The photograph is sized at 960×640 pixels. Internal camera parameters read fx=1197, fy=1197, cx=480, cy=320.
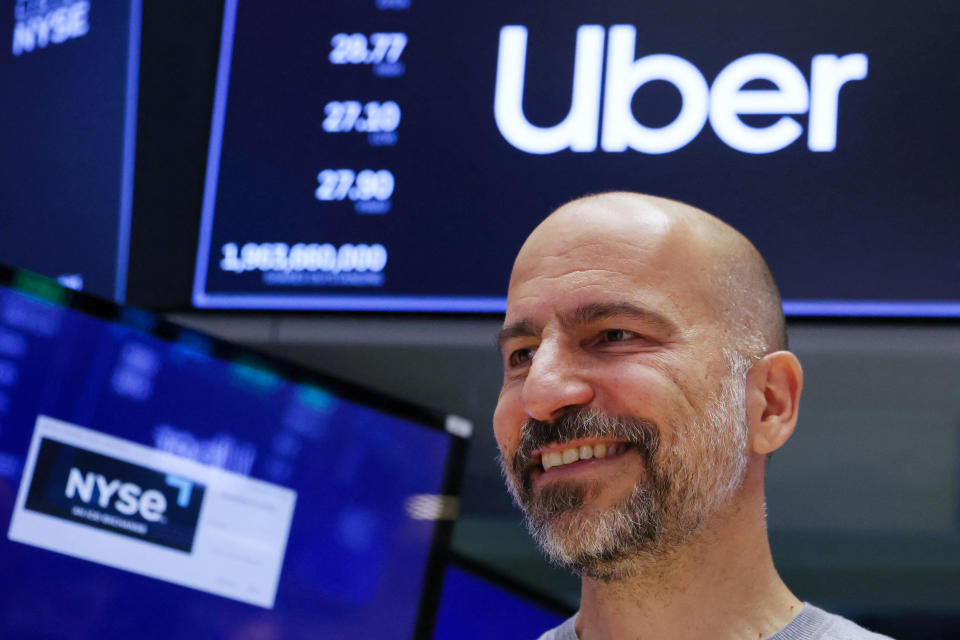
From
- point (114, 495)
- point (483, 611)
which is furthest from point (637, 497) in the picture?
point (483, 611)

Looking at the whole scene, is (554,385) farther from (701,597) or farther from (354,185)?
(354,185)

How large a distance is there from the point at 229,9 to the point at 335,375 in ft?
2.25

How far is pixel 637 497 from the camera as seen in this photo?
3.67 feet

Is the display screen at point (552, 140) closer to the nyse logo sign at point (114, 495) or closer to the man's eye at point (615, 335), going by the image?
the nyse logo sign at point (114, 495)

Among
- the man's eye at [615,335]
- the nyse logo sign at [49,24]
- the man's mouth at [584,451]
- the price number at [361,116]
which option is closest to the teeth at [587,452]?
the man's mouth at [584,451]

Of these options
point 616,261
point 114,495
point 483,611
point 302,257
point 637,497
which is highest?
point 302,257

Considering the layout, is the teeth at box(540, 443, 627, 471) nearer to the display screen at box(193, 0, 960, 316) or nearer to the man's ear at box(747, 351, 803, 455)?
the man's ear at box(747, 351, 803, 455)

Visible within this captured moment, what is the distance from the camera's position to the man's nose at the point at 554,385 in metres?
1.13

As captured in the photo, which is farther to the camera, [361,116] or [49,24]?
[49,24]

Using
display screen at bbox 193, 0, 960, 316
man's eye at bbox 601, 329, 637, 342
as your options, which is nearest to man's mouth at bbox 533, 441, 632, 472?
man's eye at bbox 601, 329, 637, 342

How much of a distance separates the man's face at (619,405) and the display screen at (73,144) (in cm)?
117

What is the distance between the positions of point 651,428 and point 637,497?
7 centimetres

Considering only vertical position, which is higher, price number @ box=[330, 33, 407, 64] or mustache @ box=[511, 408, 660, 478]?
price number @ box=[330, 33, 407, 64]

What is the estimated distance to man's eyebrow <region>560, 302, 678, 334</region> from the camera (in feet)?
3.82
